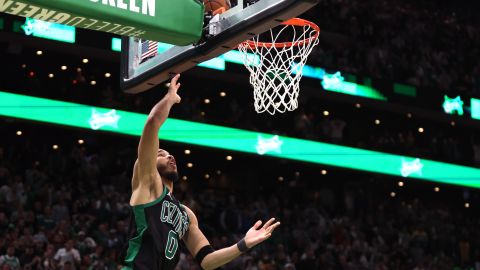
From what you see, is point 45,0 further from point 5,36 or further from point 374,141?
point 374,141

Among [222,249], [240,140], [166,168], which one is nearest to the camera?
[166,168]

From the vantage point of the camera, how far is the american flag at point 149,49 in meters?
5.58

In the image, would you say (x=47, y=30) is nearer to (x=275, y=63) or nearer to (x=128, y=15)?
(x=275, y=63)

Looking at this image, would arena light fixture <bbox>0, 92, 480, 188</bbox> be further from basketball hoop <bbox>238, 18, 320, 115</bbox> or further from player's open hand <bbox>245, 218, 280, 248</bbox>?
player's open hand <bbox>245, 218, 280, 248</bbox>

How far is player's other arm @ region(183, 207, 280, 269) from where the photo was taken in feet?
18.5

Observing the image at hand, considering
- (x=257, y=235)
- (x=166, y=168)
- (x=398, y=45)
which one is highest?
(x=166, y=168)

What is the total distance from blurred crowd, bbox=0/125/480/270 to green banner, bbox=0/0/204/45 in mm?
7370

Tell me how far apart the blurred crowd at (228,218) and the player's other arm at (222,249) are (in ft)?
20.5

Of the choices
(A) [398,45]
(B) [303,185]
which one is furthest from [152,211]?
(A) [398,45]

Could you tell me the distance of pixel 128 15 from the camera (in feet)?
15.4

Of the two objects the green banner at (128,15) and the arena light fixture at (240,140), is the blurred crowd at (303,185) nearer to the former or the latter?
the arena light fixture at (240,140)

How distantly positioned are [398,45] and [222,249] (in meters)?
17.0

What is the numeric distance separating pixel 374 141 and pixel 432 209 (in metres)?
3.64

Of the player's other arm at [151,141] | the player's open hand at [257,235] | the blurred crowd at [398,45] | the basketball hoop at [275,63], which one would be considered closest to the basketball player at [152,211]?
the player's other arm at [151,141]
